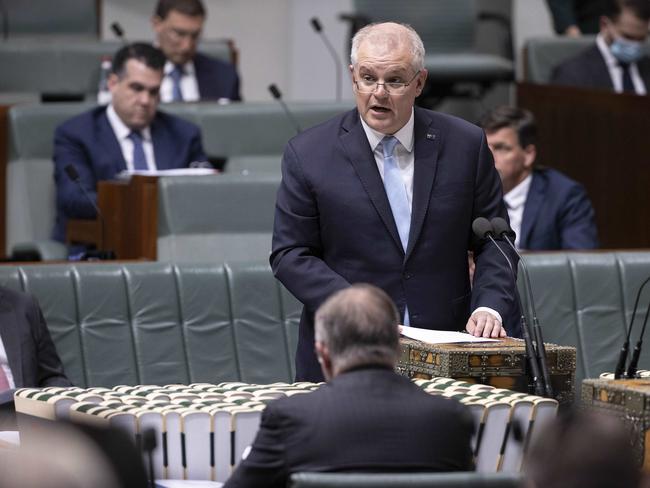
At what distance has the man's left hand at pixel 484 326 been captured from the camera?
12.4 feet

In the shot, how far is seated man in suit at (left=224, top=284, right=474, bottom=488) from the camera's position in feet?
8.92

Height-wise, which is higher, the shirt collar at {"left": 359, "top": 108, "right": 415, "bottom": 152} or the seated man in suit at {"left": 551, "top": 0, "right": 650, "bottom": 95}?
the shirt collar at {"left": 359, "top": 108, "right": 415, "bottom": 152}

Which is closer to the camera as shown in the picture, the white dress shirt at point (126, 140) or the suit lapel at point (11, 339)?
the suit lapel at point (11, 339)

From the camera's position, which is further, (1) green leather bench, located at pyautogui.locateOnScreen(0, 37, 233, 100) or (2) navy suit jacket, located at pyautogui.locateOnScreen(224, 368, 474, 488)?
(1) green leather bench, located at pyautogui.locateOnScreen(0, 37, 233, 100)

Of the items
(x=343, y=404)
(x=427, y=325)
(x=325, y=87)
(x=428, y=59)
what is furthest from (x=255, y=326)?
(x=325, y=87)

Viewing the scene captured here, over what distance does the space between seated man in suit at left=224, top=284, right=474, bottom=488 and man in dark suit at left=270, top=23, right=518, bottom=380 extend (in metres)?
1.03

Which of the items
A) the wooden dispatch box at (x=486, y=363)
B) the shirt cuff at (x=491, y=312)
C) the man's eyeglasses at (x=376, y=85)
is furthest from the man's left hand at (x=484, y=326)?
the man's eyeglasses at (x=376, y=85)

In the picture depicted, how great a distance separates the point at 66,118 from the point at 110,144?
367 mm

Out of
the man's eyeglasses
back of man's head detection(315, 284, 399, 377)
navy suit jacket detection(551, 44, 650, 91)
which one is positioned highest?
the man's eyeglasses

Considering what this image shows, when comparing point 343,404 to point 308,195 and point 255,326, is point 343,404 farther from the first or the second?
point 255,326

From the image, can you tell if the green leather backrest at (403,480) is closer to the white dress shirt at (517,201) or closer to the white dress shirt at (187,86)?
the white dress shirt at (517,201)

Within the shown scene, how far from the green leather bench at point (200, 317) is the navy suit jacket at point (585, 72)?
304cm

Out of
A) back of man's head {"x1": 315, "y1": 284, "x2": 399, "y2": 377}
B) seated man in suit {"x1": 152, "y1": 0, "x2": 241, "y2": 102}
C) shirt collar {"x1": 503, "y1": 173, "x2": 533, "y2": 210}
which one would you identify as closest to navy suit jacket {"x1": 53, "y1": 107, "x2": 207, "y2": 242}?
seated man in suit {"x1": 152, "y1": 0, "x2": 241, "y2": 102}

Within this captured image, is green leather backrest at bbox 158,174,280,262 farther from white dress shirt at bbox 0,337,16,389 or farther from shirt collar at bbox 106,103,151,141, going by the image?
white dress shirt at bbox 0,337,16,389
